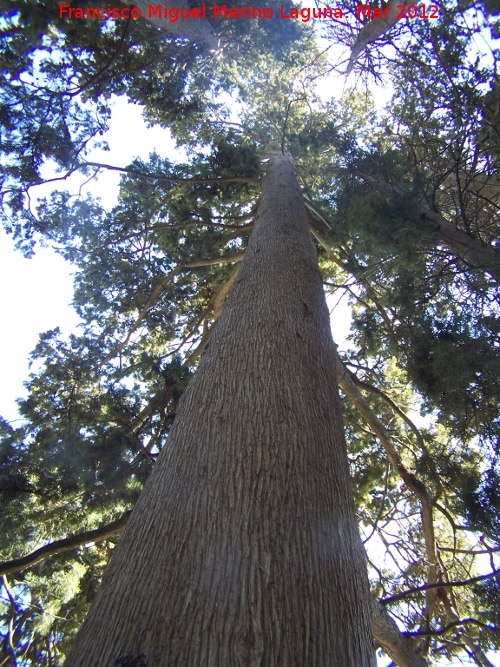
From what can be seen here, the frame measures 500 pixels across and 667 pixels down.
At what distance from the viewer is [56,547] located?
3123 millimetres

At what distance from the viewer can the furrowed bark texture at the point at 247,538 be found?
2.94 feet

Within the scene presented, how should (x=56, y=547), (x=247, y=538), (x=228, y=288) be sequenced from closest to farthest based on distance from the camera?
(x=247, y=538) < (x=56, y=547) < (x=228, y=288)

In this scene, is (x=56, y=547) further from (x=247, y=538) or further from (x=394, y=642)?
(x=394, y=642)

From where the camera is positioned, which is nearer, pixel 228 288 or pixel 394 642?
pixel 394 642

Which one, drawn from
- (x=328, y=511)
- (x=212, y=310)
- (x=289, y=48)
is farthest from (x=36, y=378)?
(x=289, y=48)

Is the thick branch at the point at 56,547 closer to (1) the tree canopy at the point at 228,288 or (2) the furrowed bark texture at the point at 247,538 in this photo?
(1) the tree canopy at the point at 228,288

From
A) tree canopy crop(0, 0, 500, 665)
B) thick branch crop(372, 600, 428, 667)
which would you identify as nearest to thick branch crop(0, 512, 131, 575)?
tree canopy crop(0, 0, 500, 665)

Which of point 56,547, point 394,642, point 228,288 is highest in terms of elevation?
point 228,288

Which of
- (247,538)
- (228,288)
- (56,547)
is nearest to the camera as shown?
(247,538)

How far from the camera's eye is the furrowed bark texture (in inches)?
35.3

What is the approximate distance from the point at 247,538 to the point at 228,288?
4700mm

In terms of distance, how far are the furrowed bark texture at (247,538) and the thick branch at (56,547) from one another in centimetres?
208

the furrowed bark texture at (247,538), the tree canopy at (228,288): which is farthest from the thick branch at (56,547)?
the furrowed bark texture at (247,538)

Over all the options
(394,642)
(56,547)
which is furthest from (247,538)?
(394,642)
